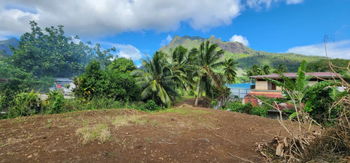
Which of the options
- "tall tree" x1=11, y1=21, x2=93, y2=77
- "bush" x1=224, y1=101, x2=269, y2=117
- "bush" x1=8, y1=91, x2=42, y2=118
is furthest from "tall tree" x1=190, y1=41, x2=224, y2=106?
"tall tree" x1=11, y1=21, x2=93, y2=77

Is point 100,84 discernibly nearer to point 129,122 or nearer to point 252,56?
point 129,122

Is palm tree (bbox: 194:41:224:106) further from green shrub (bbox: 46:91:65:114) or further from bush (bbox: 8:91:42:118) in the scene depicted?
bush (bbox: 8:91:42:118)

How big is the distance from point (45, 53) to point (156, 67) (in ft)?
118

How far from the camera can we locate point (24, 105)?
18.5ft

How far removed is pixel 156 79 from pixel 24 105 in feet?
26.6

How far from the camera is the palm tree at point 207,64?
47.8 ft

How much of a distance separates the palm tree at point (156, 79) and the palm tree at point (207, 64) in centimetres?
370

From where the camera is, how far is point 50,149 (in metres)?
2.80

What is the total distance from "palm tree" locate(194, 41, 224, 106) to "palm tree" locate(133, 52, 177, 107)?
12.2 ft

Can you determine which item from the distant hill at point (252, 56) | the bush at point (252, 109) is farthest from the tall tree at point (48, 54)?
the bush at point (252, 109)

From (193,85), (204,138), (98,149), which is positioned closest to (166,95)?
(193,85)

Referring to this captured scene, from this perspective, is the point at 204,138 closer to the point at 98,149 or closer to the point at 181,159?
the point at 181,159

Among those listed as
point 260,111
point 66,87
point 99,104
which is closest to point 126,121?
point 99,104

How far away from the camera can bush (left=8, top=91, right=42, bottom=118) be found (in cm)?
550
